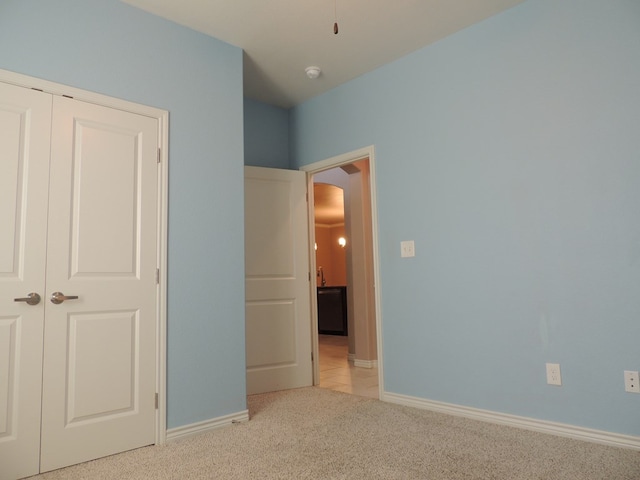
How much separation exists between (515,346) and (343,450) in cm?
125

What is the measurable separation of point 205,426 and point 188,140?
6.11 feet

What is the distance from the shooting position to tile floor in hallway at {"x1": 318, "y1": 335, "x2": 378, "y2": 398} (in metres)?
3.86

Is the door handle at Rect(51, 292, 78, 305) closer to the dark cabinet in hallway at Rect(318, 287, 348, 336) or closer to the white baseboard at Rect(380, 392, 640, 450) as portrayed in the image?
the white baseboard at Rect(380, 392, 640, 450)

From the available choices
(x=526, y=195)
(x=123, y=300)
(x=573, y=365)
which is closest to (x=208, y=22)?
(x=123, y=300)

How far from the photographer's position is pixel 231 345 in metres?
2.98

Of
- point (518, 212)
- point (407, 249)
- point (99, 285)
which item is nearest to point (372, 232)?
point (407, 249)

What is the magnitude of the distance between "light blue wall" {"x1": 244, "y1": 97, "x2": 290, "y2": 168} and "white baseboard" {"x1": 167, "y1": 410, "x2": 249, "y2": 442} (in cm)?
222

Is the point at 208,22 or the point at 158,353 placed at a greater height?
the point at 208,22

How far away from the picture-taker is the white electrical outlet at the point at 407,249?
10.8 feet

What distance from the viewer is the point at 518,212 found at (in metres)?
2.76

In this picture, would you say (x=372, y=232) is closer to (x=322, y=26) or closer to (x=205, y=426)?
(x=322, y=26)

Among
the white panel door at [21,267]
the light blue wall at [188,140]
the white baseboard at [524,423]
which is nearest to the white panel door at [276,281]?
the light blue wall at [188,140]

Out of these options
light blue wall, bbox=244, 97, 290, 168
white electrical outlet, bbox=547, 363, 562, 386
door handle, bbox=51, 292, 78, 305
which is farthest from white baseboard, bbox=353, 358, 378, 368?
door handle, bbox=51, 292, 78, 305

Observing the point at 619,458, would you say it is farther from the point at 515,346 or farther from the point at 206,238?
the point at 206,238
